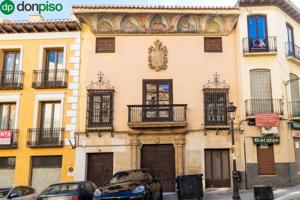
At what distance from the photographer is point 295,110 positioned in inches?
709

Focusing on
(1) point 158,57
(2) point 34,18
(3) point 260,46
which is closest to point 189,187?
(1) point 158,57

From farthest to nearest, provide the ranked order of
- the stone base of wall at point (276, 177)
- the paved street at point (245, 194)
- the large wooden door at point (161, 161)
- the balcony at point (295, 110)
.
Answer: the balcony at point (295, 110), the large wooden door at point (161, 161), the stone base of wall at point (276, 177), the paved street at point (245, 194)

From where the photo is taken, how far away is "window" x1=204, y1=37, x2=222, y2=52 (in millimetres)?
18683

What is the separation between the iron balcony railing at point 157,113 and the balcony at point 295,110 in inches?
248

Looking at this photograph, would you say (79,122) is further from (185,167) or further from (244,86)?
(244,86)

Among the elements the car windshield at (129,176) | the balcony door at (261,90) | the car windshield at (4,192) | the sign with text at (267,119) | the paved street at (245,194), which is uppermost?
the balcony door at (261,90)

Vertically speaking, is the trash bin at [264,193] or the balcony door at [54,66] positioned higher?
the balcony door at [54,66]

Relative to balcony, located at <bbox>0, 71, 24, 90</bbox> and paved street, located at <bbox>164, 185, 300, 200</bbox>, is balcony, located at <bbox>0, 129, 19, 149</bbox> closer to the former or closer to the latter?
balcony, located at <bbox>0, 71, 24, 90</bbox>

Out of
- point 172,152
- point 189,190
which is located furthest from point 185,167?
point 189,190

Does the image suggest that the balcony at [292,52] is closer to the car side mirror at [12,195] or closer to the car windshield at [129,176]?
the car windshield at [129,176]

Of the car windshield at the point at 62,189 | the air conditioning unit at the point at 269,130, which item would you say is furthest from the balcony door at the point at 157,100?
the car windshield at the point at 62,189

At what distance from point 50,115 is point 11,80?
10.7 feet

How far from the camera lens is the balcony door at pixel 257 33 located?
17.8m

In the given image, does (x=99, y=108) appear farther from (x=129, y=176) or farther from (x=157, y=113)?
(x=129, y=176)
